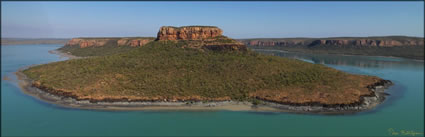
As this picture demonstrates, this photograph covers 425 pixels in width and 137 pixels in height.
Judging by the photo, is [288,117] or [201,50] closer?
[288,117]

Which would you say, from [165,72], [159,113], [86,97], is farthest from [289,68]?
[86,97]

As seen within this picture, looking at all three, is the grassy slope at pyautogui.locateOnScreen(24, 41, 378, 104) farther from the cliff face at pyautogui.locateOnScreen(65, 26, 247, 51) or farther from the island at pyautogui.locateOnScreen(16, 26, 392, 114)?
the cliff face at pyautogui.locateOnScreen(65, 26, 247, 51)

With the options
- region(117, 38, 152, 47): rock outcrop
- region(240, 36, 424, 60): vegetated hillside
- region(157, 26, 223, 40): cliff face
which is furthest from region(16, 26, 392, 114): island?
region(240, 36, 424, 60): vegetated hillside

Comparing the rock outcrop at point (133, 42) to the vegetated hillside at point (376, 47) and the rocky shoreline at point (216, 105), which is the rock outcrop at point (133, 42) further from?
the vegetated hillside at point (376, 47)

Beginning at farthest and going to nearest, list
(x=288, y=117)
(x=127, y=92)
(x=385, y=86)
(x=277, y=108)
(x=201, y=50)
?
(x=201, y=50), (x=385, y=86), (x=127, y=92), (x=277, y=108), (x=288, y=117)

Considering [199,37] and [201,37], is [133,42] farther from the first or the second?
[201,37]

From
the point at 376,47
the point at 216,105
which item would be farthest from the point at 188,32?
the point at 376,47

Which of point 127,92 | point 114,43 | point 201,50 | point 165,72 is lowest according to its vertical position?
point 127,92

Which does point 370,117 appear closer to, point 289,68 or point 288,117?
point 288,117
